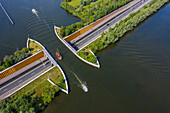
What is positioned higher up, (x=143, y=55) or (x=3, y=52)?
(x=3, y=52)

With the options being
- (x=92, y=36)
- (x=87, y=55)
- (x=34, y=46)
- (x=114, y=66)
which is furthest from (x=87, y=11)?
(x=114, y=66)

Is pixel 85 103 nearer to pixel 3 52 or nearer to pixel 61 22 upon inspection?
pixel 3 52

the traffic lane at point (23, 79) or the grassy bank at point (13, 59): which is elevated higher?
the grassy bank at point (13, 59)

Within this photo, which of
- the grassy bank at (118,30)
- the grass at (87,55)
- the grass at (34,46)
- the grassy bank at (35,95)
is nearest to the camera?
the grassy bank at (35,95)

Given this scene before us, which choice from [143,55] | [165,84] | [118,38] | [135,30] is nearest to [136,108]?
[165,84]

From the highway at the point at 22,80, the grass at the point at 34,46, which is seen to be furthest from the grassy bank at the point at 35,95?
the grass at the point at 34,46

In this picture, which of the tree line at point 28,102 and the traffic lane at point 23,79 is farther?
the traffic lane at point 23,79

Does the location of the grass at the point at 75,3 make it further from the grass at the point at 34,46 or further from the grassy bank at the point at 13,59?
the grassy bank at the point at 13,59
